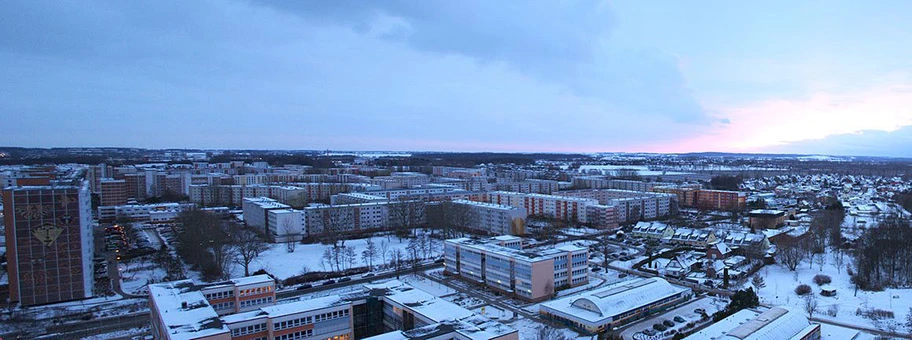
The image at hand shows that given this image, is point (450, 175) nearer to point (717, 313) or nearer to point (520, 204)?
point (520, 204)

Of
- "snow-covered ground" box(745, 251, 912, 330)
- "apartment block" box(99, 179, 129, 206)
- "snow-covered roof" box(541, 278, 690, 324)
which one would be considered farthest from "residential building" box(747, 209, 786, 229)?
"apartment block" box(99, 179, 129, 206)

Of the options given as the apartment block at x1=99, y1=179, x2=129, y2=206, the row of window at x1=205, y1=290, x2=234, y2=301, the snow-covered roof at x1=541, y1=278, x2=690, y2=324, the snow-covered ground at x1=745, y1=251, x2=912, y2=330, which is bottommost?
the snow-covered ground at x1=745, y1=251, x2=912, y2=330

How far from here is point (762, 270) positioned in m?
14.1

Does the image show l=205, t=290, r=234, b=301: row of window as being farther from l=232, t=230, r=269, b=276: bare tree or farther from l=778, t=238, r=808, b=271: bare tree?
l=778, t=238, r=808, b=271: bare tree

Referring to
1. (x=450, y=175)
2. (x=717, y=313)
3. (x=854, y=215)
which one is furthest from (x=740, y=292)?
(x=450, y=175)

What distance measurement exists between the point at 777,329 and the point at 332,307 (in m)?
7.45

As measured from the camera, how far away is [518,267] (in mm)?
12000

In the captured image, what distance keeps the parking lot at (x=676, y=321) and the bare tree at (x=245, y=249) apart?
9.72 metres

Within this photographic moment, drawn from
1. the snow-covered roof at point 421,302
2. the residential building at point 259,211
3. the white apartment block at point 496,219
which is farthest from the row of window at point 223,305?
the white apartment block at point 496,219

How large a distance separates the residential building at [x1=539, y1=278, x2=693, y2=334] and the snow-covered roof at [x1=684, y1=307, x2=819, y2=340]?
1.59 metres

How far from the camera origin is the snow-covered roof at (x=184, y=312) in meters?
7.10

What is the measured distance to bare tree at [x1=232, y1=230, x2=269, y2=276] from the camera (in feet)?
45.6

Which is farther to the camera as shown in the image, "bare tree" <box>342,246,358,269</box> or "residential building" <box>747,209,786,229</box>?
"residential building" <box>747,209,786,229</box>

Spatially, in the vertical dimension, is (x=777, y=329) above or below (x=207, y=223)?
below
